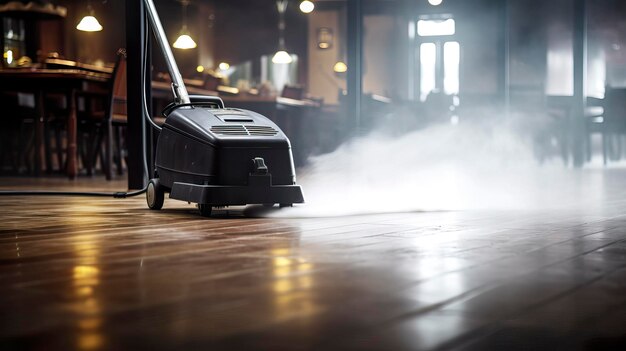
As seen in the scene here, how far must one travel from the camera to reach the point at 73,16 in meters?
13.3

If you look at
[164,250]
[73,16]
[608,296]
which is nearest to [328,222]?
[164,250]

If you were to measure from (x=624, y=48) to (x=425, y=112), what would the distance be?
6.71 metres

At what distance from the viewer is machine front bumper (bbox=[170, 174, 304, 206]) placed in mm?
2771

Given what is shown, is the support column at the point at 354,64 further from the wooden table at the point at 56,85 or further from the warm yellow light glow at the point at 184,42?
the warm yellow light glow at the point at 184,42

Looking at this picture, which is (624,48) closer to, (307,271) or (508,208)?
(508,208)

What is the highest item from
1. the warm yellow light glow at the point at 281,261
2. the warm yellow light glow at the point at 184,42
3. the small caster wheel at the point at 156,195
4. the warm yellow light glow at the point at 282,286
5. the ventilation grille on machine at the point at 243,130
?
the warm yellow light glow at the point at 184,42

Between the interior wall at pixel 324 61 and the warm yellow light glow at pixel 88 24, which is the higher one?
the interior wall at pixel 324 61

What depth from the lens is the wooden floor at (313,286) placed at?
1005 millimetres

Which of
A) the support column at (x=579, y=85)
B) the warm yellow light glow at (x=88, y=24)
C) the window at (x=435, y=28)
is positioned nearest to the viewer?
the support column at (x=579, y=85)

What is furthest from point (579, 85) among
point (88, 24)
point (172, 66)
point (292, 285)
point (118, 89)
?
point (292, 285)

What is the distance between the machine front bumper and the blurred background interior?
168 centimetres

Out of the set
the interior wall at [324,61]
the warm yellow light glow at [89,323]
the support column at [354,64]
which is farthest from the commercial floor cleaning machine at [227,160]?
the interior wall at [324,61]

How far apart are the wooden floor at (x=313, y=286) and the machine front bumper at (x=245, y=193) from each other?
27cm

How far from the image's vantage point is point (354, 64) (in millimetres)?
6434
